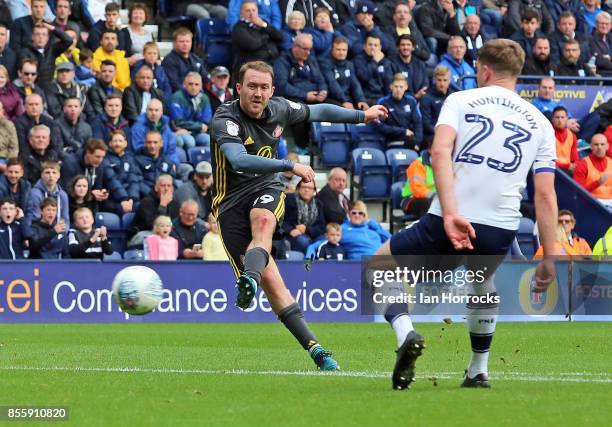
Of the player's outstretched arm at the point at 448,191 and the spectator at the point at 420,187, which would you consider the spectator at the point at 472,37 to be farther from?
the player's outstretched arm at the point at 448,191

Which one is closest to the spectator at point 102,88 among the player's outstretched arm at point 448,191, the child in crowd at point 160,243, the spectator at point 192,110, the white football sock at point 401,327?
the spectator at point 192,110

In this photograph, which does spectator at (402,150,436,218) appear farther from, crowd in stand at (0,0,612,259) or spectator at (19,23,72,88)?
spectator at (19,23,72,88)

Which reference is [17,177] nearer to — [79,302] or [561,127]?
[79,302]

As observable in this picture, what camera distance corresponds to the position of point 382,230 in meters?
20.6

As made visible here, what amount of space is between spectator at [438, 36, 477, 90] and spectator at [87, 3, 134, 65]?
5.73m

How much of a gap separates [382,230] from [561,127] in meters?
4.09

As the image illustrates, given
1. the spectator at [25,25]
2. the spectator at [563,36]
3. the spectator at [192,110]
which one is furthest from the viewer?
the spectator at [563,36]

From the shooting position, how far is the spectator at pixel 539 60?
2522 cm

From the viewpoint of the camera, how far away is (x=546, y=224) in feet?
26.8

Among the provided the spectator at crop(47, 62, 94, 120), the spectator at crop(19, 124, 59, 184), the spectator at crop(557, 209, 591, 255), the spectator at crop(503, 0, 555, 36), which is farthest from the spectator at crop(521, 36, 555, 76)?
the spectator at crop(19, 124, 59, 184)

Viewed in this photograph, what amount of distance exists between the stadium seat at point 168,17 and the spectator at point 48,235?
22.0 ft

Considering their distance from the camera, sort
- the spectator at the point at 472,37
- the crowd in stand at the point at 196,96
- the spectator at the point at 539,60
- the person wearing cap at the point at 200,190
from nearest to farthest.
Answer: the crowd in stand at the point at 196,96
the person wearing cap at the point at 200,190
the spectator at the point at 539,60
the spectator at the point at 472,37

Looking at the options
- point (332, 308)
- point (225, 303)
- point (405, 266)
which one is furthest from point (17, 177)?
point (405, 266)

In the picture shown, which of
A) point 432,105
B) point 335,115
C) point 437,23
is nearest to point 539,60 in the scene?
point 437,23
